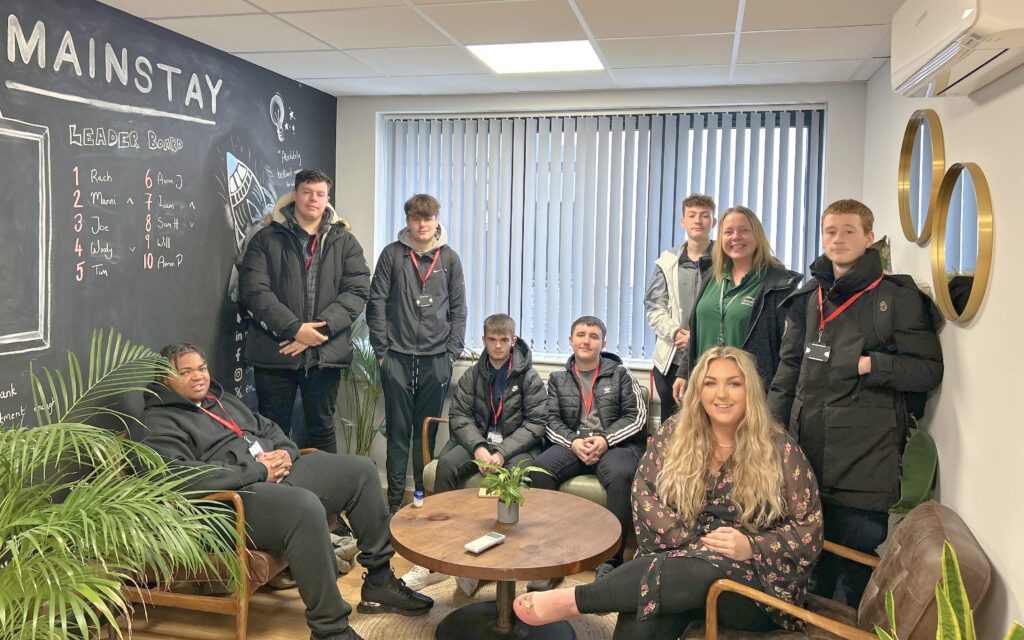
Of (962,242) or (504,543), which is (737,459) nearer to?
(504,543)

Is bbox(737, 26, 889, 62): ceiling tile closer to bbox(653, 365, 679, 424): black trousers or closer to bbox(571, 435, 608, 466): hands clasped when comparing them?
bbox(653, 365, 679, 424): black trousers

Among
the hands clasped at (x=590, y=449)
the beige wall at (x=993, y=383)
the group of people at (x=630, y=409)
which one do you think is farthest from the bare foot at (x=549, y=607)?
the hands clasped at (x=590, y=449)

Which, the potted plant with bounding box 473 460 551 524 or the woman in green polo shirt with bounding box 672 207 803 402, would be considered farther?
the woman in green polo shirt with bounding box 672 207 803 402

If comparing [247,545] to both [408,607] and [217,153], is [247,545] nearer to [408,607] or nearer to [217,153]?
[408,607]

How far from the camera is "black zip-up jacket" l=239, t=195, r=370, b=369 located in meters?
4.26

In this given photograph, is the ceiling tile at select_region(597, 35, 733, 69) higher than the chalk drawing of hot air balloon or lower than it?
higher

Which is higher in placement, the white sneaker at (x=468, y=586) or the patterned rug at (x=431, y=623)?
the white sneaker at (x=468, y=586)

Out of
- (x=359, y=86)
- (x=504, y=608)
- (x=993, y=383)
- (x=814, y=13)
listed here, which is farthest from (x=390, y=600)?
(x=359, y=86)

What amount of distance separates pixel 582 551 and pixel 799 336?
1201 millimetres

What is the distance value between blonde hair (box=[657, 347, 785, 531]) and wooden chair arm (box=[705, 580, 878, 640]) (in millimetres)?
341

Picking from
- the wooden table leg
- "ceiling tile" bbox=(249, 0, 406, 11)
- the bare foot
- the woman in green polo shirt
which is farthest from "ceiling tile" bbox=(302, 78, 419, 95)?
the bare foot

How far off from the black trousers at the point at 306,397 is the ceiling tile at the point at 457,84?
182 cm

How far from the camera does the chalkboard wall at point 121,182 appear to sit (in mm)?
3076

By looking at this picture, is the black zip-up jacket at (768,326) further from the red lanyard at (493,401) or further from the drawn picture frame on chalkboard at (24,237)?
the drawn picture frame on chalkboard at (24,237)
